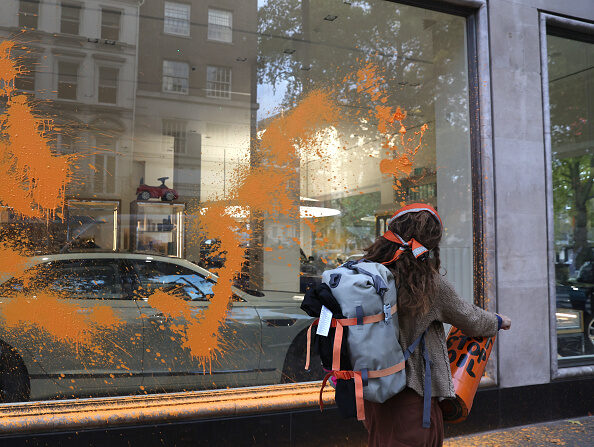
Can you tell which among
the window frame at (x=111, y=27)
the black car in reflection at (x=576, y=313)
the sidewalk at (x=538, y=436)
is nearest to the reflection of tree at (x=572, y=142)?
the black car in reflection at (x=576, y=313)

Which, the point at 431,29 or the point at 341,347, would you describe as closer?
the point at 341,347

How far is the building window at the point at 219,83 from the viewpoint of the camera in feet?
17.8

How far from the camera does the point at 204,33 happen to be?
5266 millimetres

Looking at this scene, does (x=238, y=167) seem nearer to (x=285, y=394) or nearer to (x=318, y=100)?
(x=318, y=100)

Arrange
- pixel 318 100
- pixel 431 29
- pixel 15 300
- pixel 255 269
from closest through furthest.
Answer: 1. pixel 15 300
2. pixel 255 269
3. pixel 318 100
4. pixel 431 29

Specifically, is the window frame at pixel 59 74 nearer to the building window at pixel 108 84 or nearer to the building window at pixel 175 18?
the building window at pixel 108 84

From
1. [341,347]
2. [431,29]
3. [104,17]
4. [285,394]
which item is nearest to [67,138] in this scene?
[104,17]

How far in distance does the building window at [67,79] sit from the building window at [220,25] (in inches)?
56.5

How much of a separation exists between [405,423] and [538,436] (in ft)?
10.6

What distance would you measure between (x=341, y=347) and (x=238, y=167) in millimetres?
3025

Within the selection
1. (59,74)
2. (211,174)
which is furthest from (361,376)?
(59,74)

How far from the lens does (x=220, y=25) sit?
17.3 ft

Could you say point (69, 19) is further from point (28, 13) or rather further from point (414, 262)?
point (414, 262)

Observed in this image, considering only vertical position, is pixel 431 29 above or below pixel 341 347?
above
